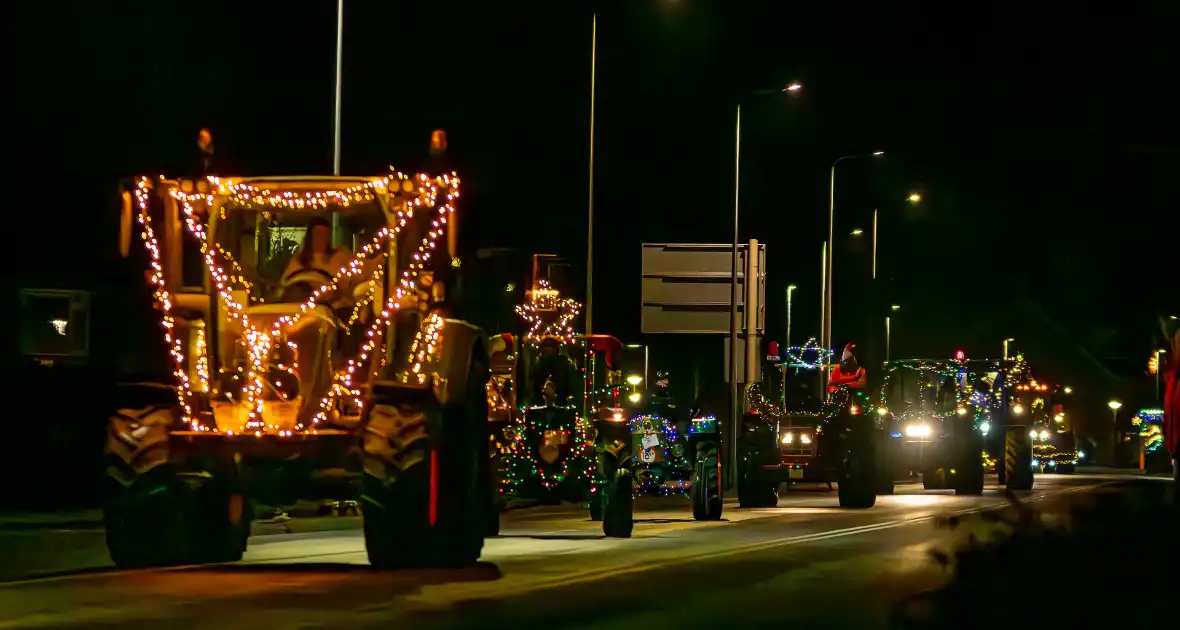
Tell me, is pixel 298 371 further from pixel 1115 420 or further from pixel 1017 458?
pixel 1115 420

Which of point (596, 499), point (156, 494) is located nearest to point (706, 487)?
point (596, 499)

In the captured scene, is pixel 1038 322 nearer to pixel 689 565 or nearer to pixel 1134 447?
pixel 1134 447

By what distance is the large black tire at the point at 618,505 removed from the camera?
23.7 meters

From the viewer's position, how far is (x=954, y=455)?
39906mm

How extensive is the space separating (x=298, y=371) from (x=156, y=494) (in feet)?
5.50

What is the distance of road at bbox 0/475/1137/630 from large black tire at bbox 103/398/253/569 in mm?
463

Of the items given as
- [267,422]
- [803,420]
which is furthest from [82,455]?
[267,422]

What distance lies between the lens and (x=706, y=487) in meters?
28.1

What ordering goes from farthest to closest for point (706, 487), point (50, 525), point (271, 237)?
point (706, 487) < point (50, 525) < point (271, 237)

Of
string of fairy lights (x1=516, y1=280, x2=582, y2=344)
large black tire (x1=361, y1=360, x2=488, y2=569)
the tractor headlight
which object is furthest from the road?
the tractor headlight

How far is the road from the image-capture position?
1351 centimetres

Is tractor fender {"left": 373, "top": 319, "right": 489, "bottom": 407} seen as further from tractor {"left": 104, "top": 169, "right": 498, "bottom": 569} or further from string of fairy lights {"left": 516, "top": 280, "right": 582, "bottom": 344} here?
→ string of fairy lights {"left": 516, "top": 280, "right": 582, "bottom": 344}

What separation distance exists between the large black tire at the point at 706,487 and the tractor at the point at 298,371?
9.42m

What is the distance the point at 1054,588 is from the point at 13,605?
781 cm
